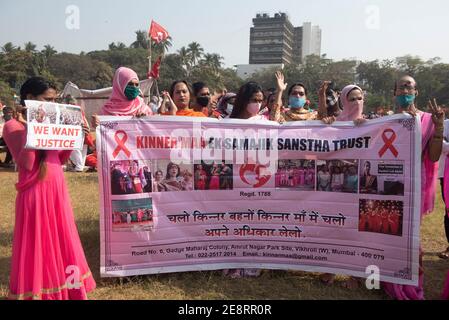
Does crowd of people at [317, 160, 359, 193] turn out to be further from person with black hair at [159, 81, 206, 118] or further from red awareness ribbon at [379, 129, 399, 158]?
person with black hair at [159, 81, 206, 118]

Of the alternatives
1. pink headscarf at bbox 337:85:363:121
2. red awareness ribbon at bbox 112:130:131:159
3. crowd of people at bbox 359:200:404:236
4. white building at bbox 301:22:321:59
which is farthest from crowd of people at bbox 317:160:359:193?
white building at bbox 301:22:321:59

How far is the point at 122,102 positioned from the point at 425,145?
283 cm

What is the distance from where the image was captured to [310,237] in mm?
3453

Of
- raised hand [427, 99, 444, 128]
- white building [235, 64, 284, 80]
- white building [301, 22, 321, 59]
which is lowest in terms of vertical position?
raised hand [427, 99, 444, 128]

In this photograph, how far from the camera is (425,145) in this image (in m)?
3.26

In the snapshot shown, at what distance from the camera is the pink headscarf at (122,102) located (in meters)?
3.79

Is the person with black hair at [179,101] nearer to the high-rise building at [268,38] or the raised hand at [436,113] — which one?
the raised hand at [436,113]

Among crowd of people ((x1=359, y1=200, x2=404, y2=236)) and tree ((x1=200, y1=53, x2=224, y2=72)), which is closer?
crowd of people ((x1=359, y1=200, x2=404, y2=236))

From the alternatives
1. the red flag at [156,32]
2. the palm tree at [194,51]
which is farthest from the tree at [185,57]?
the red flag at [156,32]

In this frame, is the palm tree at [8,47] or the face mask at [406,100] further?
the palm tree at [8,47]

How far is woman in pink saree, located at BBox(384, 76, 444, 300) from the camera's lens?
10.1 feet

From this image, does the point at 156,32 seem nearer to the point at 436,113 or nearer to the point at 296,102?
the point at 296,102

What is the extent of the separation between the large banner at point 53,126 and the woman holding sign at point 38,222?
10 cm

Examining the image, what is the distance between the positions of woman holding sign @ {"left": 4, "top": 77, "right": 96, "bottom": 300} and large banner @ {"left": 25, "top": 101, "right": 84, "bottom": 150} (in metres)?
0.10
